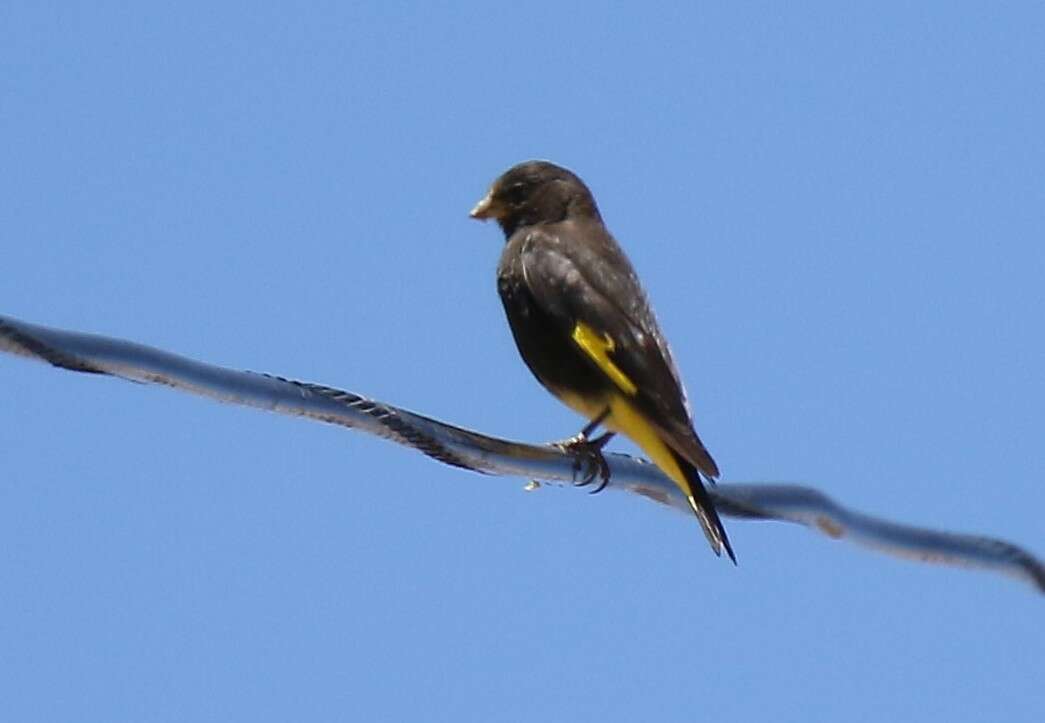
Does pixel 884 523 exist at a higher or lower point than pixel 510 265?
lower

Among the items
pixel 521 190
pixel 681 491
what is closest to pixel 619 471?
pixel 681 491

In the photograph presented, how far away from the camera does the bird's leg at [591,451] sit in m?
5.54

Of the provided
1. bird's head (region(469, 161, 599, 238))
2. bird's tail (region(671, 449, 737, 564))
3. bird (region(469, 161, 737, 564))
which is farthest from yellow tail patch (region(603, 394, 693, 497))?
bird's head (region(469, 161, 599, 238))

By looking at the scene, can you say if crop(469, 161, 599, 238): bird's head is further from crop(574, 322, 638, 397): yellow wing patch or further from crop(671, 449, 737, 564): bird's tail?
crop(671, 449, 737, 564): bird's tail

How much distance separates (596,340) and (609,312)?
0.58 feet

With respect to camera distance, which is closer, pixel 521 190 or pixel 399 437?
pixel 399 437

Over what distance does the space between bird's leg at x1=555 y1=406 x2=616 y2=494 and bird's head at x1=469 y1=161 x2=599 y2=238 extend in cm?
127

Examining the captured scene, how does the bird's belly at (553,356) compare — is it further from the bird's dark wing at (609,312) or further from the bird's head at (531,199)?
the bird's head at (531,199)

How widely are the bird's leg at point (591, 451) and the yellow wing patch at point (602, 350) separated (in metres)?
0.12

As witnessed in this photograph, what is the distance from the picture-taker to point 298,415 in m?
4.17

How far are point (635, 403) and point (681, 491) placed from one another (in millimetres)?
1079

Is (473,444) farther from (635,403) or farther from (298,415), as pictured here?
(635,403)

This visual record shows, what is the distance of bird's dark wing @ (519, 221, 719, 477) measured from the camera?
661 centimetres

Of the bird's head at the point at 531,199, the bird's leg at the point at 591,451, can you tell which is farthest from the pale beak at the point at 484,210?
the bird's leg at the point at 591,451
